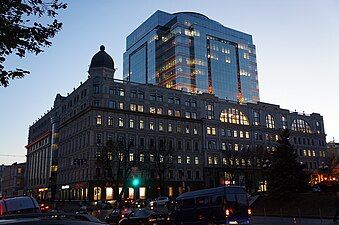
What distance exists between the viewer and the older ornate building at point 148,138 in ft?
252

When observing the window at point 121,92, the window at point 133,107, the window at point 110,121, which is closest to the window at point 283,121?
the window at point 133,107

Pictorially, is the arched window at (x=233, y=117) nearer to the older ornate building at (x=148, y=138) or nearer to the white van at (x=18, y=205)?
the older ornate building at (x=148, y=138)

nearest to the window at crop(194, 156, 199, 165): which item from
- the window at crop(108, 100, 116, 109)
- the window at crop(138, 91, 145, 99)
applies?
the window at crop(138, 91, 145, 99)

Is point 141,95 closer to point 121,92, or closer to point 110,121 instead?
point 121,92

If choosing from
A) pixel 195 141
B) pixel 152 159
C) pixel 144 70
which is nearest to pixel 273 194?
pixel 152 159

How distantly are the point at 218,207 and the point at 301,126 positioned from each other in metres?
96.5

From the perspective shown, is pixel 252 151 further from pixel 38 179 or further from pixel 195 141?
pixel 38 179

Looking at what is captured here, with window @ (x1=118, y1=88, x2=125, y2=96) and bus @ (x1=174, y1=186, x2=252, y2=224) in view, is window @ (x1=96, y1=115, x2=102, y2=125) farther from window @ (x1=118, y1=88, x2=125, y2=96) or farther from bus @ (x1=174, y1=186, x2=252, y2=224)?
bus @ (x1=174, y1=186, x2=252, y2=224)

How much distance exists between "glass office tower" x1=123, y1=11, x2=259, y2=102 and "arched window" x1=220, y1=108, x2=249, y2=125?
32802 millimetres

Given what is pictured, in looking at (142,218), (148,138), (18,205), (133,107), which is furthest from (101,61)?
(18,205)

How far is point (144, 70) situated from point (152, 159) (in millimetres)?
80345

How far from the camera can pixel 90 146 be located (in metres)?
76.7

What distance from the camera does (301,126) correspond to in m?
114

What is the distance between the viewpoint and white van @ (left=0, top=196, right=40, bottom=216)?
18375mm
